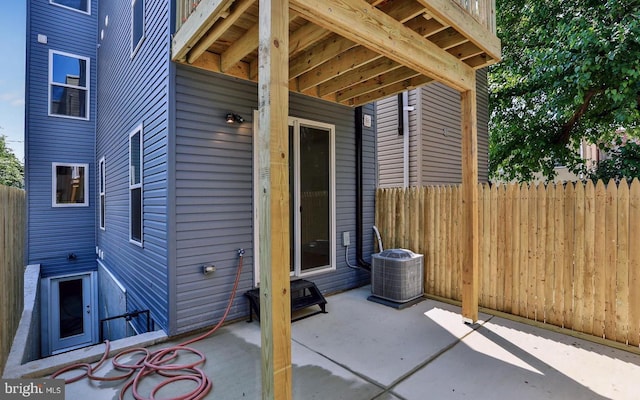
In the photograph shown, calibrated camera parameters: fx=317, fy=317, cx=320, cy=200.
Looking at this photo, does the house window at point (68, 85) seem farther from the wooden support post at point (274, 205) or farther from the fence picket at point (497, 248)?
the fence picket at point (497, 248)

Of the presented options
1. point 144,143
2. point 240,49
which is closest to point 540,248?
point 240,49

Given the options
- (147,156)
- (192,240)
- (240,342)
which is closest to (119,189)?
(147,156)

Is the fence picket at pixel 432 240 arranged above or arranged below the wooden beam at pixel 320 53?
below

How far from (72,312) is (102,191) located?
3231 mm

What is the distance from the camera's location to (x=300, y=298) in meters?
4.00

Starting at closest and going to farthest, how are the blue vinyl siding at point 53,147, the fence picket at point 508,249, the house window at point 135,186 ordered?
the fence picket at point 508,249 → the house window at point 135,186 → the blue vinyl siding at point 53,147

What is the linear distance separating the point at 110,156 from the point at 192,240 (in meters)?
4.49

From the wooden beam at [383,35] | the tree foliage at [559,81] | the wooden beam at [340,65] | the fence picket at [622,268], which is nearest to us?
the wooden beam at [383,35]

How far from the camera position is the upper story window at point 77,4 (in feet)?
26.8

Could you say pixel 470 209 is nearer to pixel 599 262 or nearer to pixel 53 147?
pixel 599 262

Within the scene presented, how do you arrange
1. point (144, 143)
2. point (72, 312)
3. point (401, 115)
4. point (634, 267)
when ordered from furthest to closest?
point (72, 312) < point (401, 115) < point (144, 143) < point (634, 267)

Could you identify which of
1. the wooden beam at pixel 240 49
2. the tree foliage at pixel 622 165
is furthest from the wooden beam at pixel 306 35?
the tree foliage at pixel 622 165

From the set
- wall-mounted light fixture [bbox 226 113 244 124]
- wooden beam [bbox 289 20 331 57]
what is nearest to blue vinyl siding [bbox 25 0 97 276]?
wall-mounted light fixture [bbox 226 113 244 124]

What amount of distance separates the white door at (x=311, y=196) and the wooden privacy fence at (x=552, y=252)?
143cm
